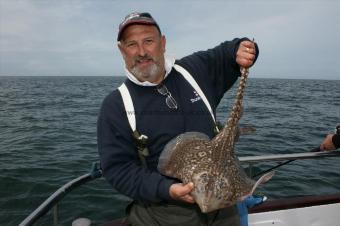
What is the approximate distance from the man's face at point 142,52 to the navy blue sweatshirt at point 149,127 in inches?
4.9

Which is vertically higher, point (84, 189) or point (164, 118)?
point (164, 118)

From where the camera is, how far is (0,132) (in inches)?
794

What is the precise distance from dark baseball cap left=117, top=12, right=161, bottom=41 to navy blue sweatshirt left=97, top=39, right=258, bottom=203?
1.69 feet

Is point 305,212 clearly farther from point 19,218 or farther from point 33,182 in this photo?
point 33,182

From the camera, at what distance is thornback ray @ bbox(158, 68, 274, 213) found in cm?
295

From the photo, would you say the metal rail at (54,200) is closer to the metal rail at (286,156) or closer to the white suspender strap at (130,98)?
the white suspender strap at (130,98)

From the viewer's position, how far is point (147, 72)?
11.4ft

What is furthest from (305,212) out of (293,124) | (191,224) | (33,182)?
(293,124)

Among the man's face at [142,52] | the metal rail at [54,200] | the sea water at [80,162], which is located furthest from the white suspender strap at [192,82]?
the sea water at [80,162]

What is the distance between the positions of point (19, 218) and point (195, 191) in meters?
7.73

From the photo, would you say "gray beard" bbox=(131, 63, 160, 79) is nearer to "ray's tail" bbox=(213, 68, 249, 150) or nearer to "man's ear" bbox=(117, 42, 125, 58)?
"man's ear" bbox=(117, 42, 125, 58)

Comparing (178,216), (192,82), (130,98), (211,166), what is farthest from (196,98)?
(178,216)

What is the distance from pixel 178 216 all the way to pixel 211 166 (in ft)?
2.06

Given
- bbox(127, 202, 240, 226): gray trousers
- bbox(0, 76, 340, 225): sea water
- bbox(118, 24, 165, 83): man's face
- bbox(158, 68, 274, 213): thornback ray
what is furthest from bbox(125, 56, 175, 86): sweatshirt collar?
bbox(0, 76, 340, 225): sea water
